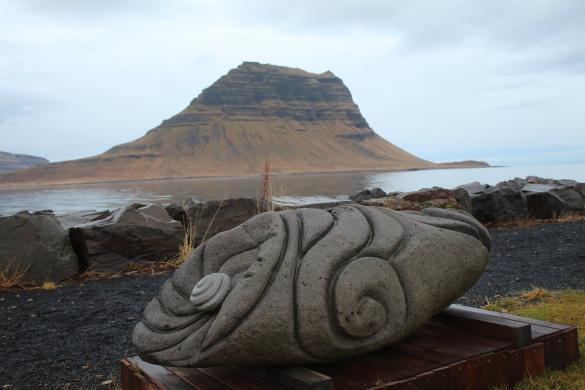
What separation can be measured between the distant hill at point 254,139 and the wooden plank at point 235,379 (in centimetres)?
8972

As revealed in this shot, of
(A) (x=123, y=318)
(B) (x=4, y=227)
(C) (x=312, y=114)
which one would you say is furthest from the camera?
(C) (x=312, y=114)

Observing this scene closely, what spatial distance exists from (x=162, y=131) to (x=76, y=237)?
118m

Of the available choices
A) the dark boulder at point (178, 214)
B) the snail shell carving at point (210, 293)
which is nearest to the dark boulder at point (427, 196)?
the dark boulder at point (178, 214)

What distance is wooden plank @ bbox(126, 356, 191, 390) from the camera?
329 centimetres

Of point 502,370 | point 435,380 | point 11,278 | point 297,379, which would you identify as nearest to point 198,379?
point 297,379

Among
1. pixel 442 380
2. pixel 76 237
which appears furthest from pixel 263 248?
pixel 76 237

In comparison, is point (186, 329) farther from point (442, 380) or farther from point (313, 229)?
point (442, 380)

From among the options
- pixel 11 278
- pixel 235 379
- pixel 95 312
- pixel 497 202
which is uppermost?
pixel 497 202

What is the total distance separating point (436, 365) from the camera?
335 centimetres

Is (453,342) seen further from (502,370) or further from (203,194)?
(203,194)

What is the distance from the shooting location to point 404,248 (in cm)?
351

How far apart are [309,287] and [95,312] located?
3.90 meters

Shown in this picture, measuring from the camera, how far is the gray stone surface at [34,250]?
7750 millimetres

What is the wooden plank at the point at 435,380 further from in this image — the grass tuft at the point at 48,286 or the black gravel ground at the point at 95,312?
the grass tuft at the point at 48,286
